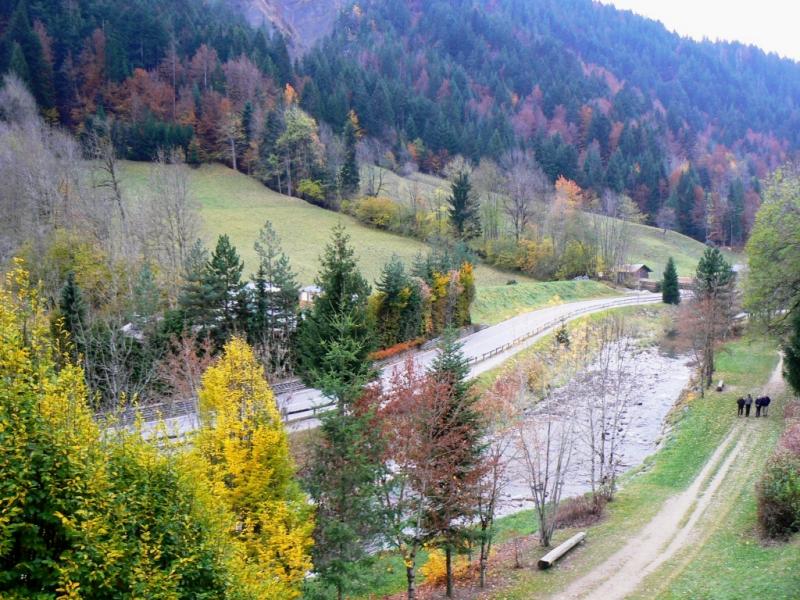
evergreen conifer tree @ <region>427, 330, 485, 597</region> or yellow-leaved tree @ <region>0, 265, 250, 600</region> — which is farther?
evergreen conifer tree @ <region>427, 330, 485, 597</region>

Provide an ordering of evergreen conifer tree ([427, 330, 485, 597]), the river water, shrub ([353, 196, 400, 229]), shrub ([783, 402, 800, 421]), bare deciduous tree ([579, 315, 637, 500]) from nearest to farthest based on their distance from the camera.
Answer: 1. evergreen conifer tree ([427, 330, 485, 597])
2. bare deciduous tree ([579, 315, 637, 500])
3. the river water
4. shrub ([783, 402, 800, 421])
5. shrub ([353, 196, 400, 229])

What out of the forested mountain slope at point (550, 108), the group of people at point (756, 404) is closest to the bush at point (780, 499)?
the group of people at point (756, 404)

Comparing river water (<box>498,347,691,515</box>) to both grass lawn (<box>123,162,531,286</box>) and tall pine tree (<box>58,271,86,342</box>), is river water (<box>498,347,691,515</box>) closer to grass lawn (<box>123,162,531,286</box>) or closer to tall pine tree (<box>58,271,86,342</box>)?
tall pine tree (<box>58,271,86,342</box>)

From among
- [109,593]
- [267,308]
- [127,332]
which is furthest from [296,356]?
[109,593]

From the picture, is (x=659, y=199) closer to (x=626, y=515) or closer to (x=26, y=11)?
(x=626, y=515)

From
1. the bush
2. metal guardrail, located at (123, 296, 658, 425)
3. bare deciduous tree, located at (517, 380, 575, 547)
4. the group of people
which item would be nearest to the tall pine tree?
metal guardrail, located at (123, 296, 658, 425)

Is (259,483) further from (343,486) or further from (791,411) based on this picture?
(791,411)
